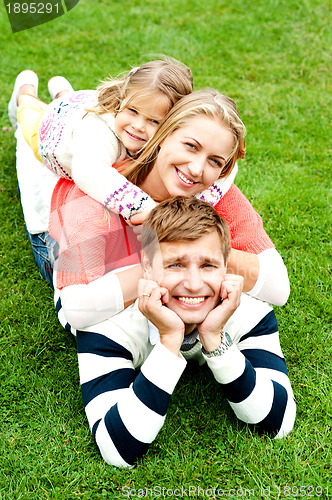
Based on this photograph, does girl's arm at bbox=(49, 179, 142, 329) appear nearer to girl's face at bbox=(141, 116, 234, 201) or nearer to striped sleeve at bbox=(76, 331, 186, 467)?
striped sleeve at bbox=(76, 331, 186, 467)

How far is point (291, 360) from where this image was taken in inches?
120

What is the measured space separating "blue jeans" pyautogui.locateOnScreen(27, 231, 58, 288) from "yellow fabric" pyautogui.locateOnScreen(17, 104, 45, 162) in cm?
55

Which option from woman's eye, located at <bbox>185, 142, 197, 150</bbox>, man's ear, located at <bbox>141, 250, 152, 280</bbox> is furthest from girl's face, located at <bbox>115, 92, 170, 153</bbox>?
man's ear, located at <bbox>141, 250, 152, 280</bbox>

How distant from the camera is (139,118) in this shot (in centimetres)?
287

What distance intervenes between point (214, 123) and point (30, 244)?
1793 millimetres

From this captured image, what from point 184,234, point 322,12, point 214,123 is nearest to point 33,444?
point 184,234

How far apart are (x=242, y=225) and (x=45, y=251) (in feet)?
4.15

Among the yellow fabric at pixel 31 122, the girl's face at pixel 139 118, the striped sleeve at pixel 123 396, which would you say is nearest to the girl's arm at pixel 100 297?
the striped sleeve at pixel 123 396

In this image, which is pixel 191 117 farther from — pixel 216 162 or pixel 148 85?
pixel 148 85

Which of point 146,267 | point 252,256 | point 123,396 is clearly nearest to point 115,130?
point 146,267

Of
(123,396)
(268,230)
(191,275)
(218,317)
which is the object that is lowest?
(268,230)

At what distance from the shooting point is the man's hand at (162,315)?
7.59 feet

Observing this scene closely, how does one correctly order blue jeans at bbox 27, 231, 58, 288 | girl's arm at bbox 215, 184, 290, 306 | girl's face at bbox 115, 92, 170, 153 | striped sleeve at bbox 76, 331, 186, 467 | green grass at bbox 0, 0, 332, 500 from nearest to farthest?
1. striped sleeve at bbox 76, 331, 186, 467
2. green grass at bbox 0, 0, 332, 500
3. girl's arm at bbox 215, 184, 290, 306
4. girl's face at bbox 115, 92, 170, 153
5. blue jeans at bbox 27, 231, 58, 288

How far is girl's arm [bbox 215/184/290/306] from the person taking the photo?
272 cm
